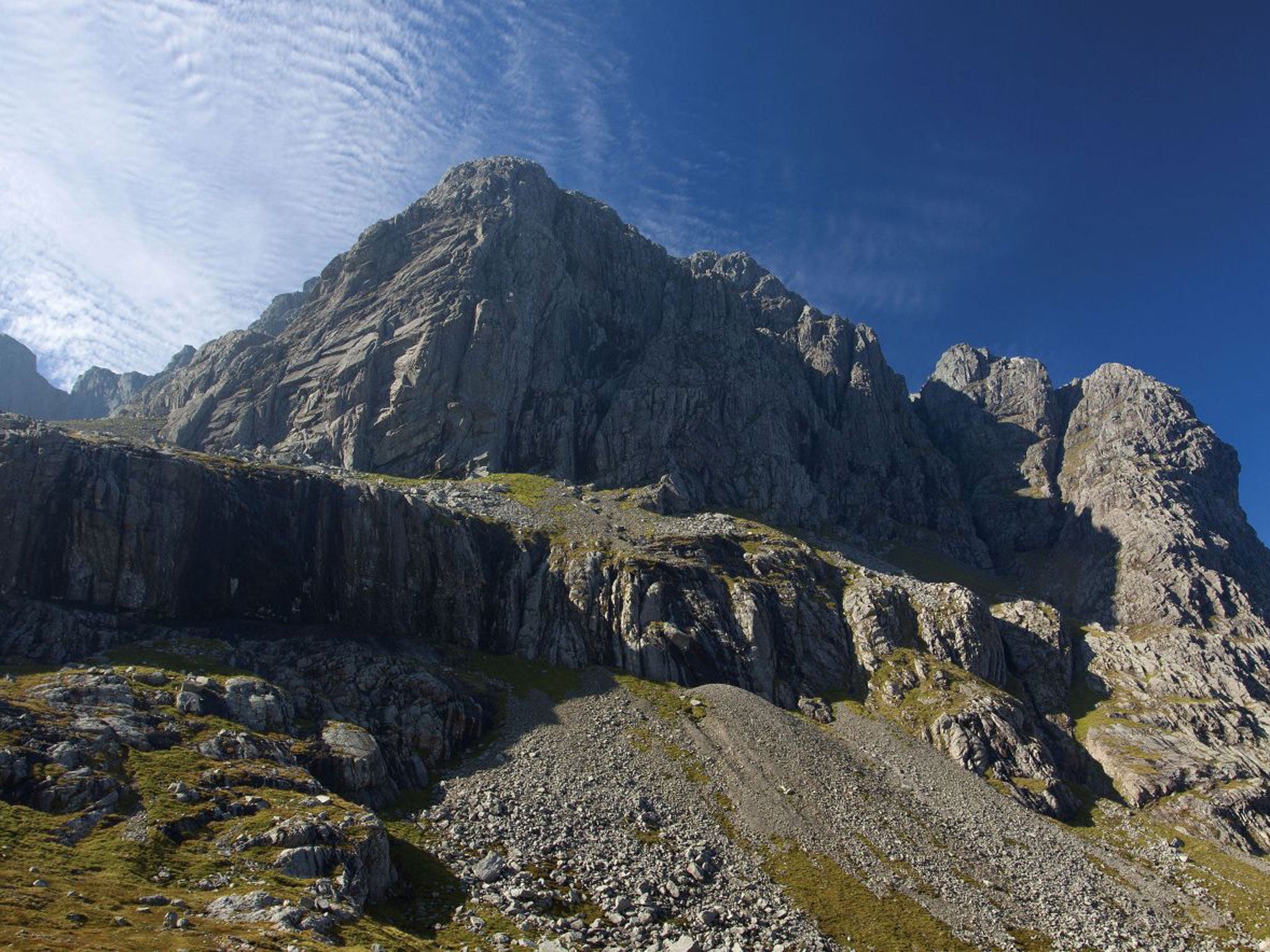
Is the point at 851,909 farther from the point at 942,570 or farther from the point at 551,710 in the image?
the point at 942,570

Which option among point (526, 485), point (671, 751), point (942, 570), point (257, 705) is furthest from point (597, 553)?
point (942, 570)

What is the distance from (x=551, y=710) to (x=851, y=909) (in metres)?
39.9

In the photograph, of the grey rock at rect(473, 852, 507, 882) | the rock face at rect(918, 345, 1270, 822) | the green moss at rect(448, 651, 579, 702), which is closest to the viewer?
the grey rock at rect(473, 852, 507, 882)

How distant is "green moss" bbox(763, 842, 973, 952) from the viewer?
53281mm

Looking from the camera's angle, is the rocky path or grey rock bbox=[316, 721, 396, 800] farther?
grey rock bbox=[316, 721, 396, 800]

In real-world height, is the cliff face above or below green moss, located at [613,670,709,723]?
above

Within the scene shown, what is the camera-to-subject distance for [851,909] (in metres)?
56.6

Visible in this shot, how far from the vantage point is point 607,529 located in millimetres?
131375

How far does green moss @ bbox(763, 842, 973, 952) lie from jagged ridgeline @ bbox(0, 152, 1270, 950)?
1.00 ft

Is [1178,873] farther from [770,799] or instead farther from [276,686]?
[276,686]

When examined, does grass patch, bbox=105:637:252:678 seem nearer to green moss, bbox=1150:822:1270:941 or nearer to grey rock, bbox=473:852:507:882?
grey rock, bbox=473:852:507:882

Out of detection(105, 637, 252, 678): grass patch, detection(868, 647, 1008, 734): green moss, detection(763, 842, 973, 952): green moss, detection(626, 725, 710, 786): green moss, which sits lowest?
detection(763, 842, 973, 952): green moss

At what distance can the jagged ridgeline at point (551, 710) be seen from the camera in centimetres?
4697

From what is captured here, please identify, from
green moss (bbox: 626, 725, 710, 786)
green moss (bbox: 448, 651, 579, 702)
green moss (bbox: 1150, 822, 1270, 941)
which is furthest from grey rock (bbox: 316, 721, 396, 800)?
green moss (bbox: 1150, 822, 1270, 941)
